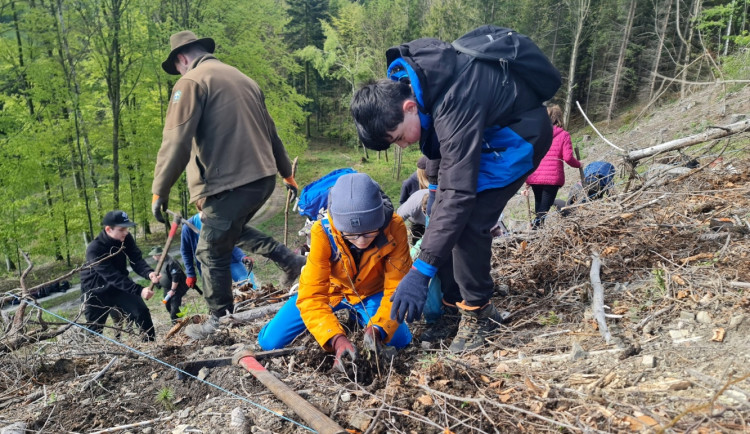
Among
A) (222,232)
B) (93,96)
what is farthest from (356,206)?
(93,96)

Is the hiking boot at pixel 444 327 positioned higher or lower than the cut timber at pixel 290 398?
lower


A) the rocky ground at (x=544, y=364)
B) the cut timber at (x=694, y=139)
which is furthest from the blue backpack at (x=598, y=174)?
the rocky ground at (x=544, y=364)

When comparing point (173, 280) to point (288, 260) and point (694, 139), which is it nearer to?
point (288, 260)

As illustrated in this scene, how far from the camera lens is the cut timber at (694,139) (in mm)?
3492

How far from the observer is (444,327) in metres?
3.32

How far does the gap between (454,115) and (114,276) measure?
462 centimetres

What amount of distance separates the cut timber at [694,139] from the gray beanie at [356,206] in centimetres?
264

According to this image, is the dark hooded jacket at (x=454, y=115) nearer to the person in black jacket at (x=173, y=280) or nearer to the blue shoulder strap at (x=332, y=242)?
the blue shoulder strap at (x=332, y=242)

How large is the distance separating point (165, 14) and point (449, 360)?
18.8 meters

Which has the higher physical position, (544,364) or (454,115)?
(454,115)

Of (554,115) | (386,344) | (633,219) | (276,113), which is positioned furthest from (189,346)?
(276,113)

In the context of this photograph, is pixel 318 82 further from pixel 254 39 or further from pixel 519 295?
pixel 519 295

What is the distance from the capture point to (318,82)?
4028 centimetres

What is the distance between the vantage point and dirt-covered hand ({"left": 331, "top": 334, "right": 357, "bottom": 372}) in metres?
2.52
